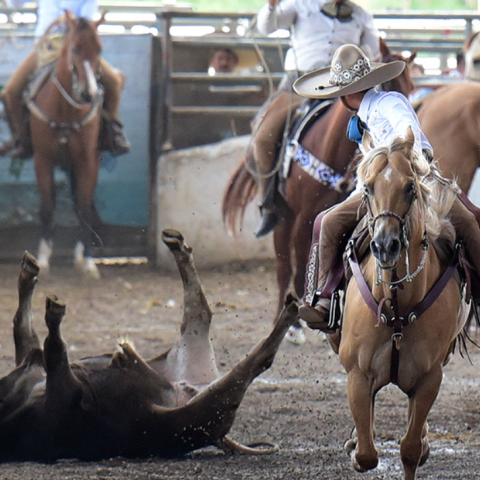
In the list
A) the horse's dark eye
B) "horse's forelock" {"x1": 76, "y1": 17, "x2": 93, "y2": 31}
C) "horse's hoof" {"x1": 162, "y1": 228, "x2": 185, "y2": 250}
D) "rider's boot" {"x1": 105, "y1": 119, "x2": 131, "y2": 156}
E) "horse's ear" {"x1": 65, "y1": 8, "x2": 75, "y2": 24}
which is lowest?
"rider's boot" {"x1": 105, "y1": 119, "x2": 131, "y2": 156}

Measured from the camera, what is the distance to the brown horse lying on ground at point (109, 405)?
4.18m

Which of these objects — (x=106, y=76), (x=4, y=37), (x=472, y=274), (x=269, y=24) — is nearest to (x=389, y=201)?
(x=472, y=274)

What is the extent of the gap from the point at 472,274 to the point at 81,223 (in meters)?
7.04

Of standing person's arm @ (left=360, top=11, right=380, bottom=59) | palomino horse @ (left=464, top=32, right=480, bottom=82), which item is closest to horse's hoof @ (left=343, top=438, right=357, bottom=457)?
standing person's arm @ (left=360, top=11, right=380, bottom=59)

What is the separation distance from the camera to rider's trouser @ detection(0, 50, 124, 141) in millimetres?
10219

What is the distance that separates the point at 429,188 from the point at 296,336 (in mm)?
3780

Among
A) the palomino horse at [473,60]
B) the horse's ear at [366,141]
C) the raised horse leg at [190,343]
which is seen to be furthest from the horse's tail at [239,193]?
the horse's ear at [366,141]

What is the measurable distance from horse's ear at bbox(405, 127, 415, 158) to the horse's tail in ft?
14.4

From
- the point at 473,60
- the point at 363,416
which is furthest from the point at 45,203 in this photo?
the point at 363,416

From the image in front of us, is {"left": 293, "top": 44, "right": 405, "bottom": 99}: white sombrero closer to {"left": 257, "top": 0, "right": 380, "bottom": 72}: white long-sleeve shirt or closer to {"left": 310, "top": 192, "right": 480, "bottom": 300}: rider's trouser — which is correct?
{"left": 310, "top": 192, "right": 480, "bottom": 300}: rider's trouser

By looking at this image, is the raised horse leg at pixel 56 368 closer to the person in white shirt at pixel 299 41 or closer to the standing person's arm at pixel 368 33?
the person in white shirt at pixel 299 41

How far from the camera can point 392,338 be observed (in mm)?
3729

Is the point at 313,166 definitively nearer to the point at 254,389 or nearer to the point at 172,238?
the point at 254,389

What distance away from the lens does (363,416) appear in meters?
3.80
